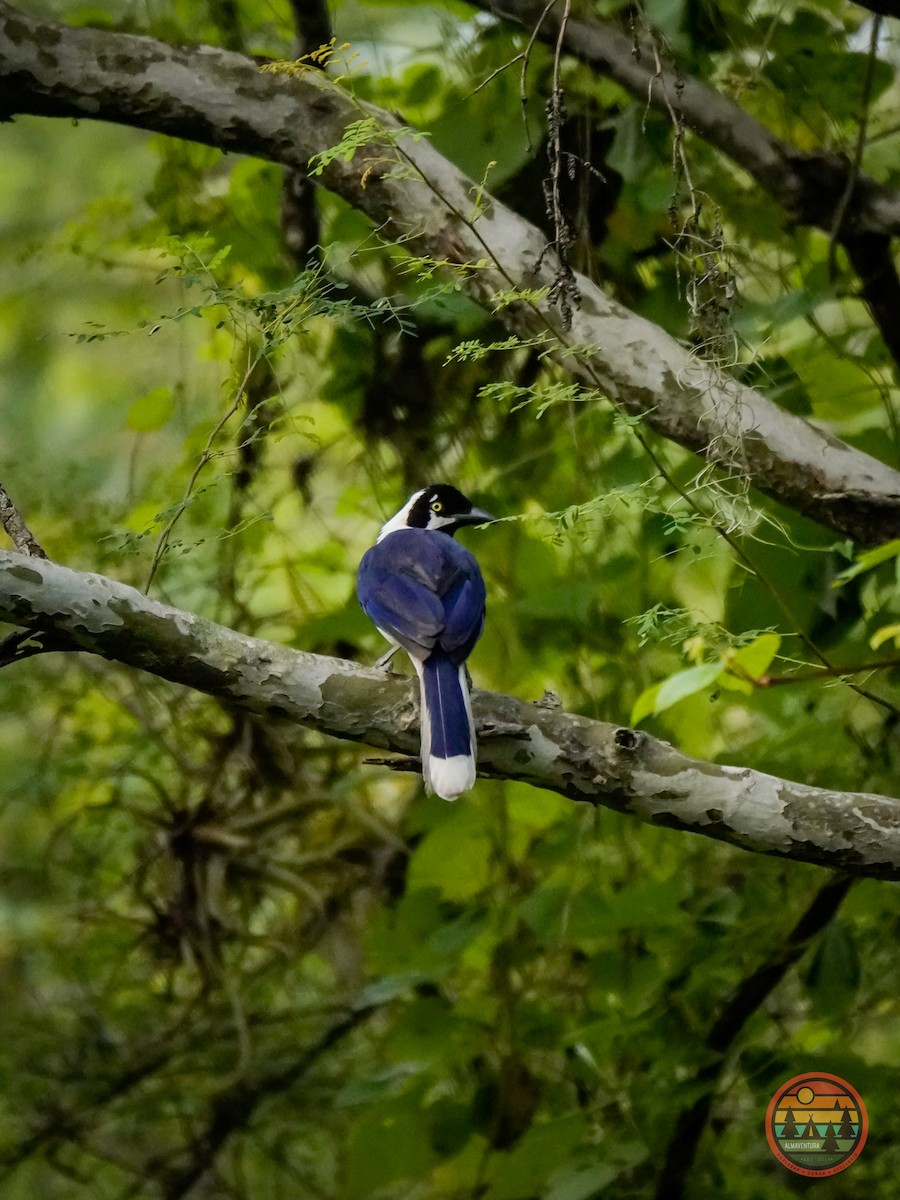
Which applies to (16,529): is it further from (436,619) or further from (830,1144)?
(830,1144)

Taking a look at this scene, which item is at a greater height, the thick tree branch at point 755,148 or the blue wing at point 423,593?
the thick tree branch at point 755,148

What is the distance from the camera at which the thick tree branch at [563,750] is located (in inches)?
71.8

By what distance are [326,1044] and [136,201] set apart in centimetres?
241

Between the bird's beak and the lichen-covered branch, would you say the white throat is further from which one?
the lichen-covered branch

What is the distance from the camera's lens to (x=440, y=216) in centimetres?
246

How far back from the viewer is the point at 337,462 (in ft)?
11.9

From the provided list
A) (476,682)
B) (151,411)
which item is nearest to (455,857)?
(476,682)

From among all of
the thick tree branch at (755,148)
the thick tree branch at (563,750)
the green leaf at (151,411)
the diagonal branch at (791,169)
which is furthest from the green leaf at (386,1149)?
the thick tree branch at (755,148)

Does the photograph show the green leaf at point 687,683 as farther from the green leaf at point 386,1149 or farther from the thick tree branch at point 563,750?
the green leaf at point 386,1149

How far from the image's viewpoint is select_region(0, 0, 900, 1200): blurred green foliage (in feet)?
9.07

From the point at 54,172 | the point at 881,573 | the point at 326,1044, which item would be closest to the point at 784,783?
the point at 881,573

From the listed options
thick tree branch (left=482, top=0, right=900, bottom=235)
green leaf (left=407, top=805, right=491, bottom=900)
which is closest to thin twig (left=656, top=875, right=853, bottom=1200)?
green leaf (left=407, top=805, right=491, bottom=900)

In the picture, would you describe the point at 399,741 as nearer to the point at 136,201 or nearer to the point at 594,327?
the point at 594,327

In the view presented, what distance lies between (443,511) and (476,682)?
24.9 inches
